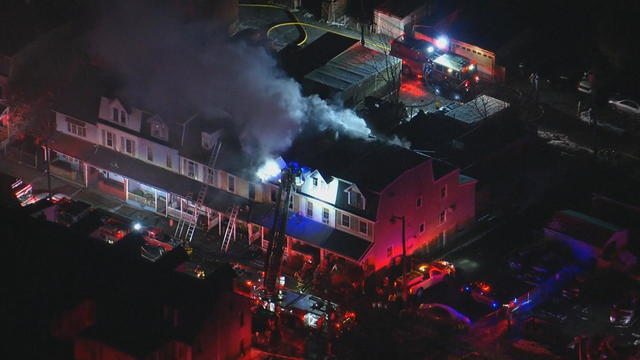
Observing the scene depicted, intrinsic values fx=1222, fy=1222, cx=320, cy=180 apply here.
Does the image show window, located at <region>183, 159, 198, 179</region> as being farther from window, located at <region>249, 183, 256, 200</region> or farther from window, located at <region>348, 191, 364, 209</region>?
window, located at <region>348, 191, 364, 209</region>

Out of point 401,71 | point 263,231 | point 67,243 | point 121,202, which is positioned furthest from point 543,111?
point 67,243

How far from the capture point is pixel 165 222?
6750 centimetres

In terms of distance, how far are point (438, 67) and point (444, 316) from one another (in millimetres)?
24172

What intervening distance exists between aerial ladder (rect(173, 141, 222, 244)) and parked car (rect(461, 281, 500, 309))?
1511 cm

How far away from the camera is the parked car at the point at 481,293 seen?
6031cm

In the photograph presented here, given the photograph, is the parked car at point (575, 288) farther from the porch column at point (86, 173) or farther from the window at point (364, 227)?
the porch column at point (86, 173)

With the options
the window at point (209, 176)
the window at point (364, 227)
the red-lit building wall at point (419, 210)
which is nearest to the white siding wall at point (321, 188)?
the window at point (364, 227)

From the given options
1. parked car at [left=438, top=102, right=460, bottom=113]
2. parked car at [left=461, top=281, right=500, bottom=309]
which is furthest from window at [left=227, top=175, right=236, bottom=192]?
parked car at [left=438, top=102, right=460, bottom=113]

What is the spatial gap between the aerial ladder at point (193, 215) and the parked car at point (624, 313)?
22.3 meters

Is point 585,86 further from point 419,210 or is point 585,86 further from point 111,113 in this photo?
point 111,113

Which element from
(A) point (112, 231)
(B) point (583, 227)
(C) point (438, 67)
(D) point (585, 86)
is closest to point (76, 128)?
(A) point (112, 231)

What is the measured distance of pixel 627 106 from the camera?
251 feet

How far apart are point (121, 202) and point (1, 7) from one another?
58.5ft

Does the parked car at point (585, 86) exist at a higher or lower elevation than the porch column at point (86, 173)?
higher
